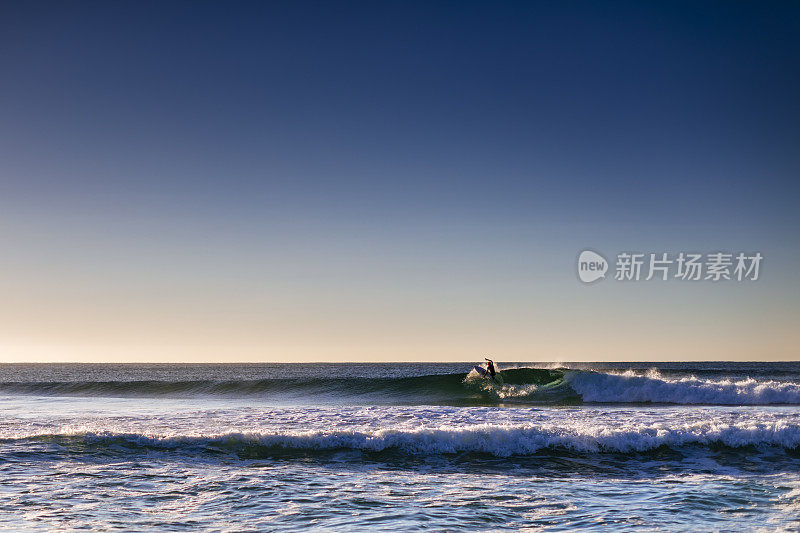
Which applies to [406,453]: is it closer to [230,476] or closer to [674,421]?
[230,476]

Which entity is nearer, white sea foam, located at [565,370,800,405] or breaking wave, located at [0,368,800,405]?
white sea foam, located at [565,370,800,405]

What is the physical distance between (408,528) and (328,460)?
5628mm

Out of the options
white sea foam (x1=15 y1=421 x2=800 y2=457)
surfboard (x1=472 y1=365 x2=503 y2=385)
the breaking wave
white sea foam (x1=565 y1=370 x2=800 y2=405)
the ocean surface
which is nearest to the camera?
the ocean surface

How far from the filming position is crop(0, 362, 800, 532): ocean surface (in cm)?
823

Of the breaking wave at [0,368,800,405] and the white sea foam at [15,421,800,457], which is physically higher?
the white sea foam at [15,421,800,457]

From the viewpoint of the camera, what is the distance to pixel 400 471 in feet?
38.9

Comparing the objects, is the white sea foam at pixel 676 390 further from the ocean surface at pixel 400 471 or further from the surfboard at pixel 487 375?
the ocean surface at pixel 400 471

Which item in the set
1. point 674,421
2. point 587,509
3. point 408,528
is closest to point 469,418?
point 674,421

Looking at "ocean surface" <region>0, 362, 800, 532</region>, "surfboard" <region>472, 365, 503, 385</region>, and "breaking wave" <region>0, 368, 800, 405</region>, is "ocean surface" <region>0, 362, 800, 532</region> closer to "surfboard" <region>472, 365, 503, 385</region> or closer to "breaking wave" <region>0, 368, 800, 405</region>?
"breaking wave" <region>0, 368, 800, 405</region>

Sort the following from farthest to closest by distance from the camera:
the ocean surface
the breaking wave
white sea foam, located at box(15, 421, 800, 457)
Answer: the breaking wave < white sea foam, located at box(15, 421, 800, 457) < the ocean surface

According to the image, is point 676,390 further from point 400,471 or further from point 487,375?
point 400,471

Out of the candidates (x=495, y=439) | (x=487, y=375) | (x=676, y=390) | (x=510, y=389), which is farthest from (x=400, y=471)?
(x=676, y=390)

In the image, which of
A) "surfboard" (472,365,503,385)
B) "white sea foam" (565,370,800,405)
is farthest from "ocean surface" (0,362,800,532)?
"surfboard" (472,365,503,385)

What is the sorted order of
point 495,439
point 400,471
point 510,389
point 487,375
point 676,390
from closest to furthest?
1. point 400,471
2. point 495,439
3. point 676,390
4. point 510,389
5. point 487,375
